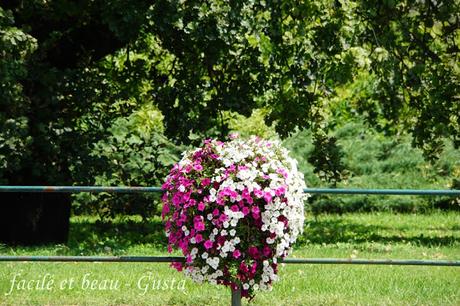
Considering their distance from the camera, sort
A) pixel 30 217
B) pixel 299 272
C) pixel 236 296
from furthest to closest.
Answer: pixel 30 217 → pixel 299 272 → pixel 236 296

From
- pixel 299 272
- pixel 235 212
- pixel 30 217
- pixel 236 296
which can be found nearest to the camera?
pixel 235 212

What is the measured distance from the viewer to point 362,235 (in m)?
14.4

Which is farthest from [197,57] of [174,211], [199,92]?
[174,211]

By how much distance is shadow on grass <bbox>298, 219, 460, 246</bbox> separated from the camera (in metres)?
13.7

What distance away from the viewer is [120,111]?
13250mm

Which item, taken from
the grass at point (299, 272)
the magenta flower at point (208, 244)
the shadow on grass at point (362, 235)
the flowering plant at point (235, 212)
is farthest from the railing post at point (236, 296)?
the shadow on grass at point (362, 235)

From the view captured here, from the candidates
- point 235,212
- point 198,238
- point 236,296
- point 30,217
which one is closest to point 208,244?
point 198,238

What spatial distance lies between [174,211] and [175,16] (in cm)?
406

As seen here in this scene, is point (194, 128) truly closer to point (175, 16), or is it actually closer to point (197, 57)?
Result: point (197, 57)

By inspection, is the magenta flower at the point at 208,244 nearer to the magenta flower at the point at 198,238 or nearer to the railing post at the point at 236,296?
the magenta flower at the point at 198,238

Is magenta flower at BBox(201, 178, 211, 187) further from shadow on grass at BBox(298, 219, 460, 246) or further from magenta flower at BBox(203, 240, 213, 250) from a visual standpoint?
shadow on grass at BBox(298, 219, 460, 246)

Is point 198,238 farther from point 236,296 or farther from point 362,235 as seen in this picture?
point 362,235

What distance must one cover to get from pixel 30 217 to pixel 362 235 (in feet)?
17.8

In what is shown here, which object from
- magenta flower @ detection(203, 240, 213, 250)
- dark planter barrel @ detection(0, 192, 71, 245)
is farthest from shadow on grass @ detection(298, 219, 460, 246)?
magenta flower @ detection(203, 240, 213, 250)
